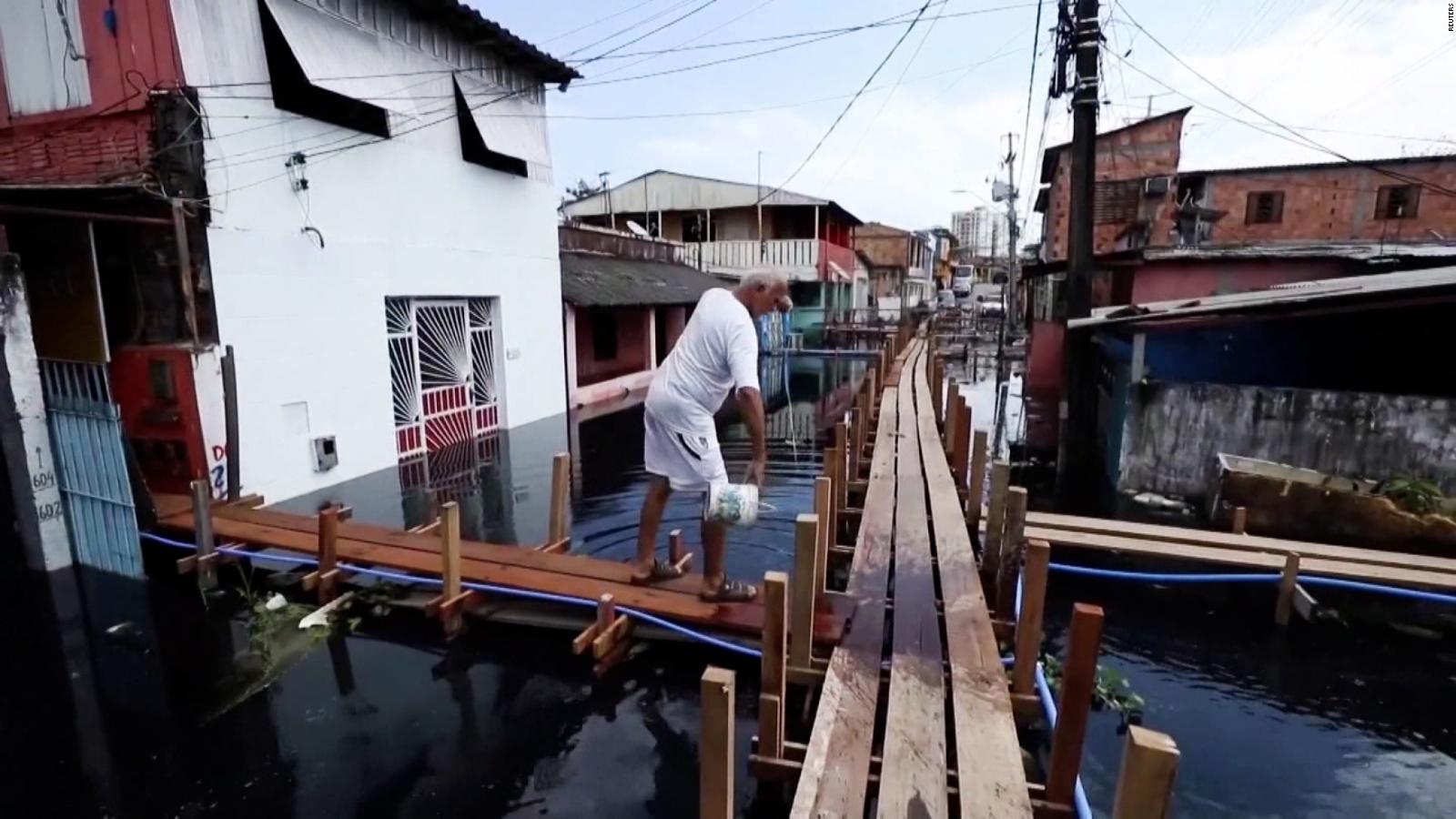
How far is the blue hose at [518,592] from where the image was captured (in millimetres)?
4309

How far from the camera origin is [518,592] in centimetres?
486

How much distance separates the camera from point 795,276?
2650 cm

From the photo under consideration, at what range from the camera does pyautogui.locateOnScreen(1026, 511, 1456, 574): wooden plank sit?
5691mm

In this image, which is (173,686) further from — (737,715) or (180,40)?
(180,40)

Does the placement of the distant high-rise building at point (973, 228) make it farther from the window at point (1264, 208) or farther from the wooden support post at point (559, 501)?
the wooden support post at point (559, 501)

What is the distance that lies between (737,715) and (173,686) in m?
3.64

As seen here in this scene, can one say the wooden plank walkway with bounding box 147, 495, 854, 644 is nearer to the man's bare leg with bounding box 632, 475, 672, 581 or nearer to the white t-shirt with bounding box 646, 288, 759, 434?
the man's bare leg with bounding box 632, 475, 672, 581

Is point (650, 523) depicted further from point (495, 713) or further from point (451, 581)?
point (451, 581)

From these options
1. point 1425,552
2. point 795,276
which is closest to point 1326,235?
point 795,276

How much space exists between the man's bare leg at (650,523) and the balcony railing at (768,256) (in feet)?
71.5

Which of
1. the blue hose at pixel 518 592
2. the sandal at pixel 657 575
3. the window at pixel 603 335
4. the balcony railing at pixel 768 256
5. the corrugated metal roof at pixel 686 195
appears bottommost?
the blue hose at pixel 518 592

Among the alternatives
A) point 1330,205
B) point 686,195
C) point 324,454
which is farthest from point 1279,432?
point 686,195

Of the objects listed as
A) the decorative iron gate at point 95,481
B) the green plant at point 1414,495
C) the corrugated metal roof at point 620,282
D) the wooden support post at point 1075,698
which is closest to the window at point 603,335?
the corrugated metal roof at point 620,282

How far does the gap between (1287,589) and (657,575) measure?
4864mm
